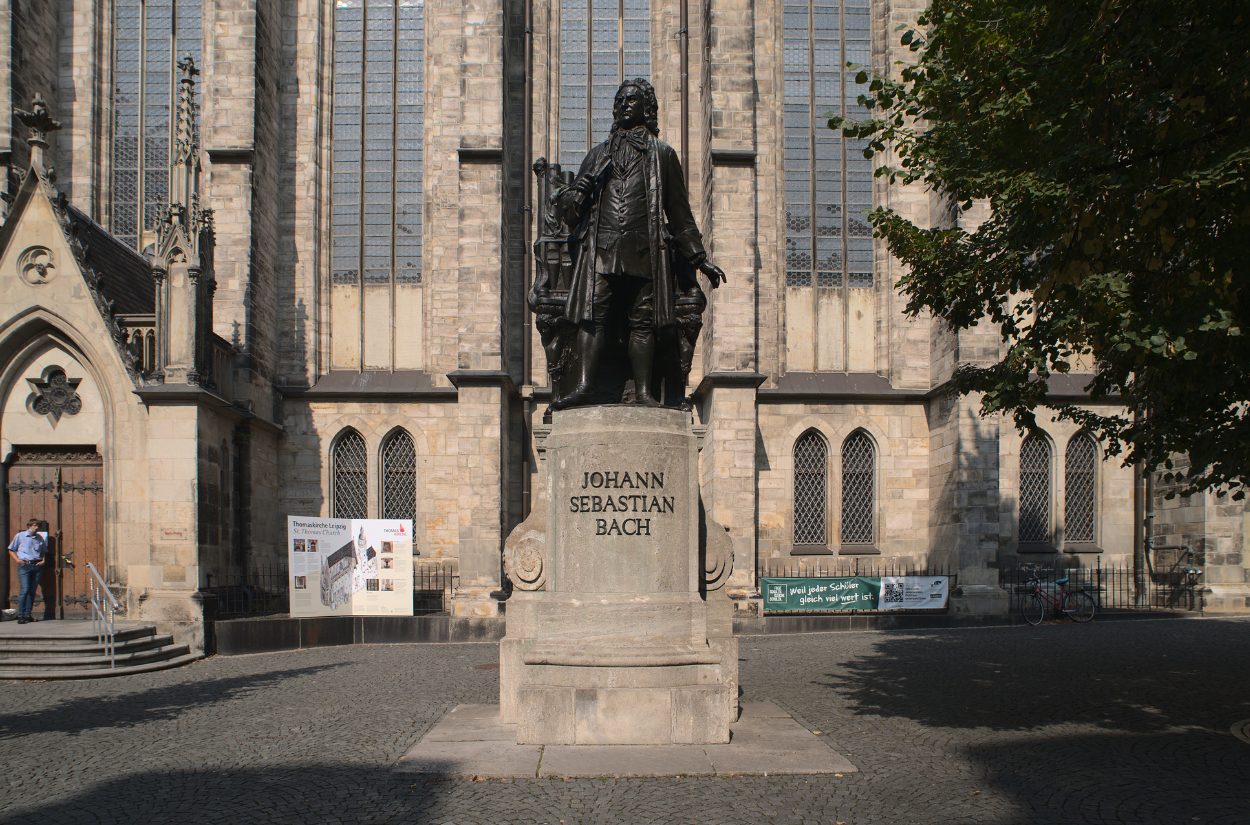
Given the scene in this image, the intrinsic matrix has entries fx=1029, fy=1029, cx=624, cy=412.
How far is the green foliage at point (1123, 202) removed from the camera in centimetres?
690

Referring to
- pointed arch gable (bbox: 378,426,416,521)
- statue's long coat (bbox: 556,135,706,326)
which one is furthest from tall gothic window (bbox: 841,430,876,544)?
statue's long coat (bbox: 556,135,706,326)

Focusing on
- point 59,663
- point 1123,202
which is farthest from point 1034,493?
point 59,663

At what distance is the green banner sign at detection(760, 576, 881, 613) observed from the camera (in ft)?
62.0

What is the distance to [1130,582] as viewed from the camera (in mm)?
22406

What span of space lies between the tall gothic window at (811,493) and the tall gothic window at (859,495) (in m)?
0.47

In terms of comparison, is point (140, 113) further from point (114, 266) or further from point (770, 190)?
point (770, 190)

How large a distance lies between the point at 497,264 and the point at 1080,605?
13.2 meters

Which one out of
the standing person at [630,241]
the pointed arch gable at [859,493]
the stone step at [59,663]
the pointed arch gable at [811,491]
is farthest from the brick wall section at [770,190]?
the standing person at [630,241]

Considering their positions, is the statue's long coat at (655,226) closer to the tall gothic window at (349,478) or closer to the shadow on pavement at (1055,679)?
the shadow on pavement at (1055,679)

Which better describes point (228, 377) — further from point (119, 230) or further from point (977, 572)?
point (977, 572)

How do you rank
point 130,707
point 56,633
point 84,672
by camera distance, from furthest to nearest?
point 56,633 → point 84,672 → point 130,707

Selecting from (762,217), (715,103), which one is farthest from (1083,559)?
(715,103)

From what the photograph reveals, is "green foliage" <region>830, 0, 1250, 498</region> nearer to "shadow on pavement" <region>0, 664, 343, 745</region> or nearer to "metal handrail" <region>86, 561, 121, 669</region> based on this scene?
"shadow on pavement" <region>0, 664, 343, 745</region>

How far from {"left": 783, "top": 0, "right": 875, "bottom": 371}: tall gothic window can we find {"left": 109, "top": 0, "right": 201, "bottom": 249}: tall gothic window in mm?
13761
